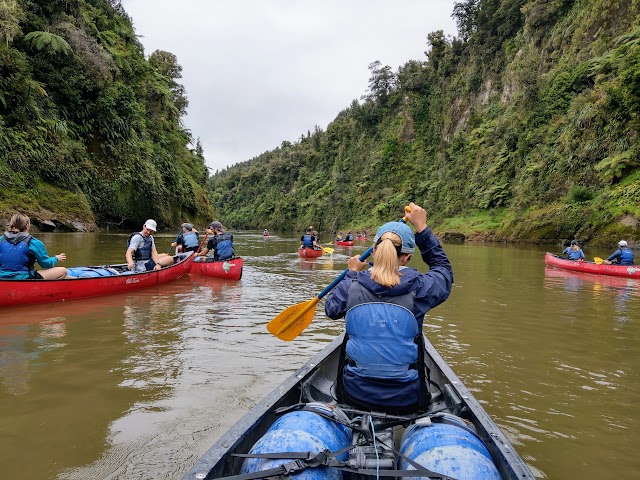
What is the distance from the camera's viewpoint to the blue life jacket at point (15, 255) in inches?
279

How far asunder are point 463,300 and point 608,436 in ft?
19.2

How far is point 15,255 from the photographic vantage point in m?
7.14

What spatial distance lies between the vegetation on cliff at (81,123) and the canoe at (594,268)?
20846 millimetres

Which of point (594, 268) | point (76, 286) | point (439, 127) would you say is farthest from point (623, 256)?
point (439, 127)

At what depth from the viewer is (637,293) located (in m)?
10.8

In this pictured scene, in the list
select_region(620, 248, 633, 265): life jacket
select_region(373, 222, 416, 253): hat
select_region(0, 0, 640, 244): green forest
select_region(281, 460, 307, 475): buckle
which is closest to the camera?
select_region(281, 460, 307, 475): buckle

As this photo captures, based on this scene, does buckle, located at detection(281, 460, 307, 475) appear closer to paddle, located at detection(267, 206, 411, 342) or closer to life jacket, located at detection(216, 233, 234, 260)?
paddle, located at detection(267, 206, 411, 342)

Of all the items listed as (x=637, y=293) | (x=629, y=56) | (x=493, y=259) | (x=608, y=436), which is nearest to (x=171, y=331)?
(x=608, y=436)

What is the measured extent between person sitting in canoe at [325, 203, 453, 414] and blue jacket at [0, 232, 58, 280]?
20.3 ft

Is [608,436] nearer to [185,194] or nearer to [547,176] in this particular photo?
[547,176]

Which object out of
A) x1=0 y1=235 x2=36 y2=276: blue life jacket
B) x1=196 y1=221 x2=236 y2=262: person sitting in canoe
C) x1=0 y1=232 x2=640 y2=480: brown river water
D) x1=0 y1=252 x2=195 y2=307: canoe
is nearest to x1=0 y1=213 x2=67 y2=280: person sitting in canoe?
x1=0 y1=235 x2=36 y2=276: blue life jacket

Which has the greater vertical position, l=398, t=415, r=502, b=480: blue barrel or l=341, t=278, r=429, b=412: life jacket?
l=341, t=278, r=429, b=412: life jacket

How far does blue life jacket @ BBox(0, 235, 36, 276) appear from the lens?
709 centimetres

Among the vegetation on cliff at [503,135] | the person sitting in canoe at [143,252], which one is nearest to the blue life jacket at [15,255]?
the person sitting in canoe at [143,252]
